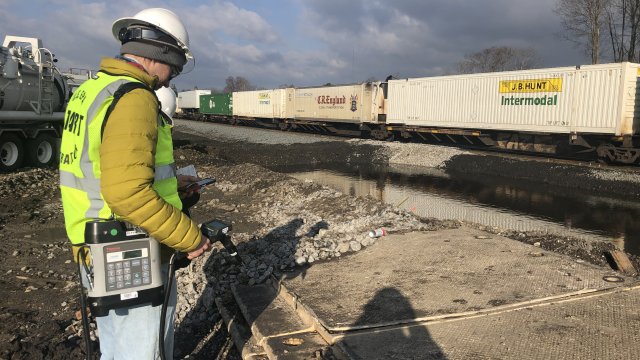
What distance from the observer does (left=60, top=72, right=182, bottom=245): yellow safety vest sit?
2197 mm

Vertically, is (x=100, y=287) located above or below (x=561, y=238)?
above

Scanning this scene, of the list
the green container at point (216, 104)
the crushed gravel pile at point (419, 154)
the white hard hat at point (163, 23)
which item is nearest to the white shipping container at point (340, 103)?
the crushed gravel pile at point (419, 154)

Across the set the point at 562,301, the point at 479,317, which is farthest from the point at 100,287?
the point at 562,301

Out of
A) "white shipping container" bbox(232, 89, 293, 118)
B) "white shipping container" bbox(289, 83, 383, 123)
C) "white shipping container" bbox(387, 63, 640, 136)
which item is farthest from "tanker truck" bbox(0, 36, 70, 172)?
"white shipping container" bbox(232, 89, 293, 118)

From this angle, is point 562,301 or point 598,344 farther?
point 562,301

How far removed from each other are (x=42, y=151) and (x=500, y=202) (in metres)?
13.3

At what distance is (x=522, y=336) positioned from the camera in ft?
11.0

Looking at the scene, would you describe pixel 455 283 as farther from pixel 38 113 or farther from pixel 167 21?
pixel 38 113

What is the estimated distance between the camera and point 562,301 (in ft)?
12.9

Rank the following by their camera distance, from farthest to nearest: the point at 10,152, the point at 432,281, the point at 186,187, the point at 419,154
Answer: the point at 419,154 → the point at 10,152 → the point at 432,281 → the point at 186,187

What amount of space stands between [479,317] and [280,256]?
8.37ft

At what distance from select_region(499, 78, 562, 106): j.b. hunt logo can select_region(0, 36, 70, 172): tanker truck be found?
56.3ft

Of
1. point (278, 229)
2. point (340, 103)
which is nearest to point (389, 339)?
point (278, 229)

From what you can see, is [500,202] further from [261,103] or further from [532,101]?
[261,103]
